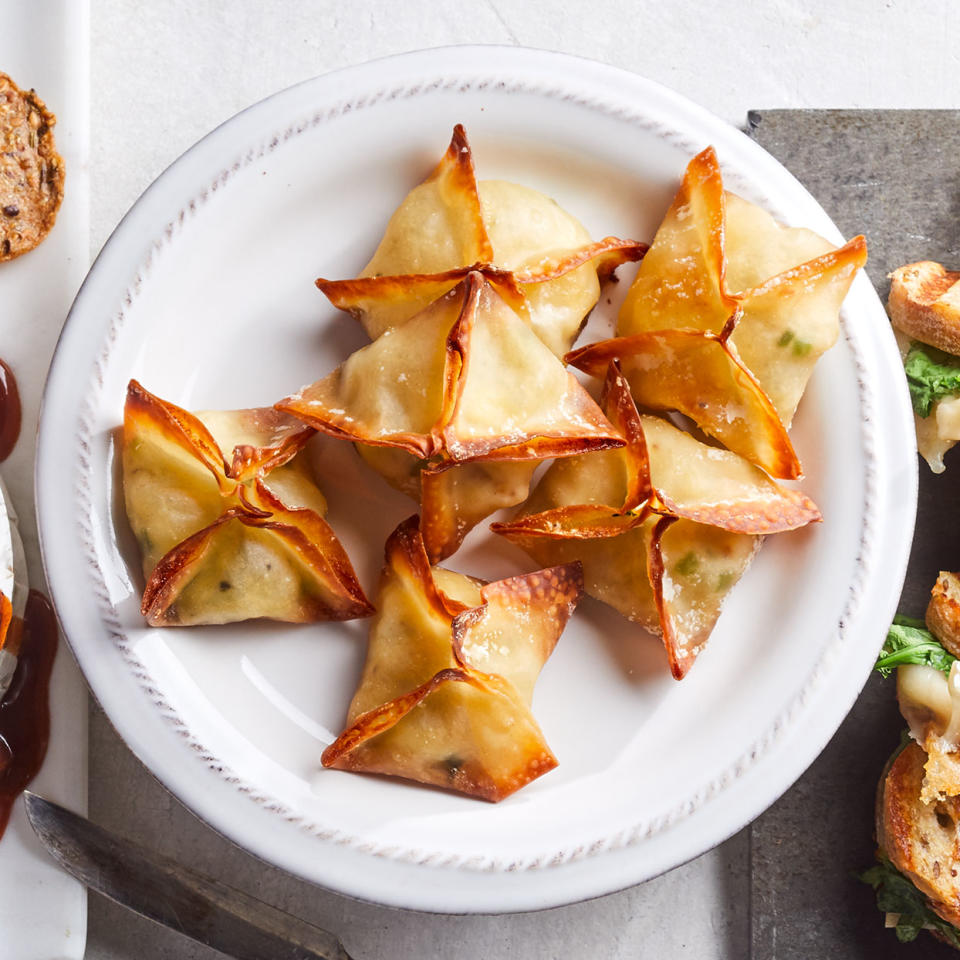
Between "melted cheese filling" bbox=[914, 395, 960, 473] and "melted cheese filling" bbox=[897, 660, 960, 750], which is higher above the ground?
"melted cheese filling" bbox=[914, 395, 960, 473]

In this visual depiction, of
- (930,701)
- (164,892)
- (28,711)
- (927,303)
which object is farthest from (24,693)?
(927,303)

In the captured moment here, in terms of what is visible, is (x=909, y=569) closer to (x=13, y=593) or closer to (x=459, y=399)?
(x=459, y=399)

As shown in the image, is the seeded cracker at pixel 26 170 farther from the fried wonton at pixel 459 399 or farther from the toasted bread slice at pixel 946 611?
the toasted bread slice at pixel 946 611

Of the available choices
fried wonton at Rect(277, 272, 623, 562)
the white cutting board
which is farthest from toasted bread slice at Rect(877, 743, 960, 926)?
the white cutting board

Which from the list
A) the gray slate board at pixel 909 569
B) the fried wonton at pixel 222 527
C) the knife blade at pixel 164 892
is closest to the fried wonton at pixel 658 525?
the fried wonton at pixel 222 527

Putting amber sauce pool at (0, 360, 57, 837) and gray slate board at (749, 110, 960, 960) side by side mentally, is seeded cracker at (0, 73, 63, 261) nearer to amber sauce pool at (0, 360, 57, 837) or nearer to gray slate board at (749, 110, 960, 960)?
amber sauce pool at (0, 360, 57, 837)

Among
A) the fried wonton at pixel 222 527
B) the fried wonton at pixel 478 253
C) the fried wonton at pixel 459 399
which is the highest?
the fried wonton at pixel 478 253
